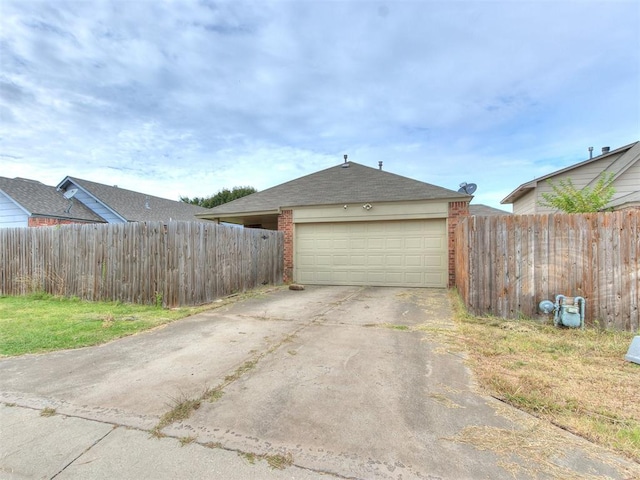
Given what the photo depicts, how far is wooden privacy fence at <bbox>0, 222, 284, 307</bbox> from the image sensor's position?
6.98 m

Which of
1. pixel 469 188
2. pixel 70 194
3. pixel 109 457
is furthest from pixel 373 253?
pixel 70 194

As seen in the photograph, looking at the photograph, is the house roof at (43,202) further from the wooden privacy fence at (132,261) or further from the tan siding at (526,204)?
the tan siding at (526,204)

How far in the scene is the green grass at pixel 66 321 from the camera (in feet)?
14.6

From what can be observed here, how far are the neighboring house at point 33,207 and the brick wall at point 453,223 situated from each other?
56.3ft

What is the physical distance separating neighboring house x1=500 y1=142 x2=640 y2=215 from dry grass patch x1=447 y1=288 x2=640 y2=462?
7.91 metres

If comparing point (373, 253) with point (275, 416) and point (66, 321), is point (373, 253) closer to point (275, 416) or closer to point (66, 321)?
point (66, 321)

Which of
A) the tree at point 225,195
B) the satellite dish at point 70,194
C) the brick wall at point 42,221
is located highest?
the tree at point 225,195

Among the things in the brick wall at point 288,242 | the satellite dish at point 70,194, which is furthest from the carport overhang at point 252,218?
the satellite dish at point 70,194

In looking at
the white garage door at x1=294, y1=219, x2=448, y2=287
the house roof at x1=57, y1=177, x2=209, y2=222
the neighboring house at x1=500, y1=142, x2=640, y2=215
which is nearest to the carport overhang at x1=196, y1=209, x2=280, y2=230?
the white garage door at x1=294, y1=219, x2=448, y2=287

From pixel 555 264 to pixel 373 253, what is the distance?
583 cm

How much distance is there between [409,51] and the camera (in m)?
8.37

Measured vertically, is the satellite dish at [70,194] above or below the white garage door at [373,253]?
above

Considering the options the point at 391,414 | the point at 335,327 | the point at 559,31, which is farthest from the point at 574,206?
the point at 391,414

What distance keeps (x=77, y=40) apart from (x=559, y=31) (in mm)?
11474
